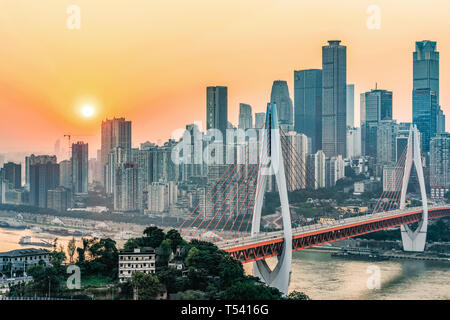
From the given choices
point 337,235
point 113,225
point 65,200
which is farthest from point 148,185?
point 337,235

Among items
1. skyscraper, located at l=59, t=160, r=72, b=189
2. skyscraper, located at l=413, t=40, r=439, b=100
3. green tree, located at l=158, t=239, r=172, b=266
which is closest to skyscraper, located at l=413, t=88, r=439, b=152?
skyscraper, located at l=413, t=40, r=439, b=100

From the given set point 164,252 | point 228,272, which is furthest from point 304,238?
point 228,272

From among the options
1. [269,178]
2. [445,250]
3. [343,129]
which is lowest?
[445,250]

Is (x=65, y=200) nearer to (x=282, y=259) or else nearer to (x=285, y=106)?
(x=285, y=106)

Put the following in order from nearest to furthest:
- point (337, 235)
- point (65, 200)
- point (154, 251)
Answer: point (154, 251) < point (337, 235) < point (65, 200)

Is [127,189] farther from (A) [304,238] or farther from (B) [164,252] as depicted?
(B) [164,252]

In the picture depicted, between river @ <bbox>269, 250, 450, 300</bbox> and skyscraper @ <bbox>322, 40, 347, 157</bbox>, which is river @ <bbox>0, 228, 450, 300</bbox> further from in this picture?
skyscraper @ <bbox>322, 40, 347, 157</bbox>
